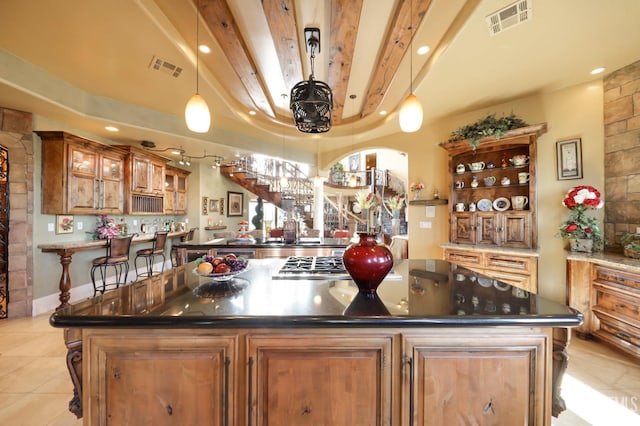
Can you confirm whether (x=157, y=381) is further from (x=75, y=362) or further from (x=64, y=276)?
(x=64, y=276)

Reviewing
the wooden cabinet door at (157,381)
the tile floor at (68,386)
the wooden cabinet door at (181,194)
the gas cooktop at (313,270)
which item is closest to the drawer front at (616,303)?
the tile floor at (68,386)

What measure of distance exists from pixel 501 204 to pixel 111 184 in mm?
6073

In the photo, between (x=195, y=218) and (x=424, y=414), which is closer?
(x=424, y=414)

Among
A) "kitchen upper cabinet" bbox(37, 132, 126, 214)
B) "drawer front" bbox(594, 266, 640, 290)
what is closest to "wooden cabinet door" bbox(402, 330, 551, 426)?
"drawer front" bbox(594, 266, 640, 290)

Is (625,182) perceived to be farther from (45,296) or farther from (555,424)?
(45,296)

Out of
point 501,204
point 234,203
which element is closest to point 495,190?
point 501,204

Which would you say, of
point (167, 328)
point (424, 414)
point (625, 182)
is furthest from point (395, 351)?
point (625, 182)

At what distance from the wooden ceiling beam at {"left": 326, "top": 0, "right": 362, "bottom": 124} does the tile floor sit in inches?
130

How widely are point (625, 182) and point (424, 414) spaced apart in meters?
3.45

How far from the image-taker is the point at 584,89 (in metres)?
2.98

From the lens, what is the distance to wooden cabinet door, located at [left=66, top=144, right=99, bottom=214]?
3.61m

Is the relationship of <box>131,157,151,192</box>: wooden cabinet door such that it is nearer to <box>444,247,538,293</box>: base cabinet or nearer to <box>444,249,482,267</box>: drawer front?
<box>444,249,482,267</box>: drawer front

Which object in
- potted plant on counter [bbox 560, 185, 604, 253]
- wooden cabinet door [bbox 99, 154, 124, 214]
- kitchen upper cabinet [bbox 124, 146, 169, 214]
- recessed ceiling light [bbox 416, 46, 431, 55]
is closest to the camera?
recessed ceiling light [bbox 416, 46, 431, 55]

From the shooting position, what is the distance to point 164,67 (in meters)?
2.79
